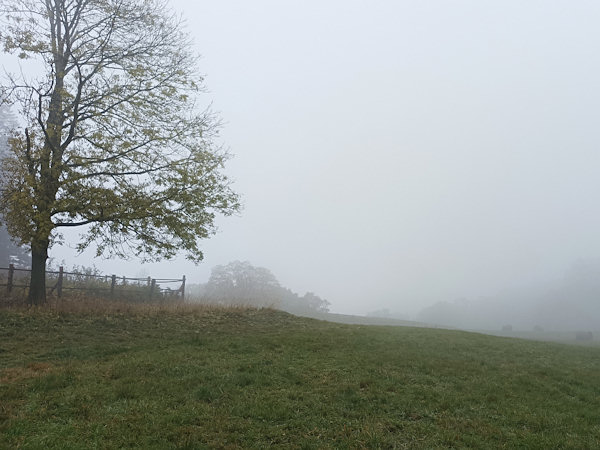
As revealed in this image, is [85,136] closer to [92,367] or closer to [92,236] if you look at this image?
[92,236]

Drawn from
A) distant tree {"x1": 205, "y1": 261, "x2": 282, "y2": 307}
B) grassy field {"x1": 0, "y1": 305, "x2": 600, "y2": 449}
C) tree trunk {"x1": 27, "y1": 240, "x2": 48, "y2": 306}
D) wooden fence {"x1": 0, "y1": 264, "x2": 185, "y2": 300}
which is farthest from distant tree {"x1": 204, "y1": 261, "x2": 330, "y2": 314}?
grassy field {"x1": 0, "y1": 305, "x2": 600, "y2": 449}

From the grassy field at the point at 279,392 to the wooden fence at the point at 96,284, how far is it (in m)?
7.58

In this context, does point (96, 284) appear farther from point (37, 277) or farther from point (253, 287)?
point (253, 287)

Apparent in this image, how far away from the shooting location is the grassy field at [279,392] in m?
5.67

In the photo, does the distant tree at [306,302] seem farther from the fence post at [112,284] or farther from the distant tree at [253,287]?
the fence post at [112,284]

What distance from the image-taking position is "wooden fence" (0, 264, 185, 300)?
20.4 meters

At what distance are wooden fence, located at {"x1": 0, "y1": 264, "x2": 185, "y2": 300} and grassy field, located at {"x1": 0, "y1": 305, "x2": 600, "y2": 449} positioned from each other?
7582mm

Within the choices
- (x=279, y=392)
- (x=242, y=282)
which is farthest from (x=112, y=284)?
(x=242, y=282)

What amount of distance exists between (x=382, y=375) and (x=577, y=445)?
3.95m

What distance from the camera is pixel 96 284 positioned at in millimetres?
24188

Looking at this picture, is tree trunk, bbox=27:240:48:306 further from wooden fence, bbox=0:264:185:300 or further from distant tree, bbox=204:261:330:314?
distant tree, bbox=204:261:330:314

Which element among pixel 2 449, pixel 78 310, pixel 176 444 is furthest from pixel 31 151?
pixel 176 444

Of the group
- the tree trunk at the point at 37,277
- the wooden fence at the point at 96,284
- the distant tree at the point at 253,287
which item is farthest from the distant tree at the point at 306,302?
the tree trunk at the point at 37,277

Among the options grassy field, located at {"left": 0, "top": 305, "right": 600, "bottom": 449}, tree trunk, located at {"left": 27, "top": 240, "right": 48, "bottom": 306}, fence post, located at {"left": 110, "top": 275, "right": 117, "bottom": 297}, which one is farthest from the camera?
fence post, located at {"left": 110, "top": 275, "right": 117, "bottom": 297}
